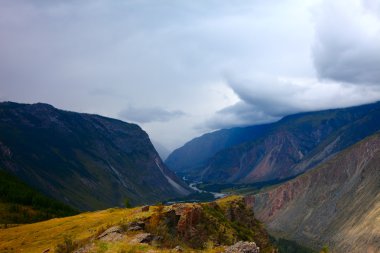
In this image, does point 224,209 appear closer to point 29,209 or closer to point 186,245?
point 186,245

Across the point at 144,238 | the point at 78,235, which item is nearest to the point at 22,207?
the point at 78,235

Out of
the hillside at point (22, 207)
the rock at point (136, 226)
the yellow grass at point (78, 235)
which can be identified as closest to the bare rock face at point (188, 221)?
the yellow grass at point (78, 235)

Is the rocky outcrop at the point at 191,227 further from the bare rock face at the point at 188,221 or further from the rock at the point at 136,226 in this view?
the rock at the point at 136,226

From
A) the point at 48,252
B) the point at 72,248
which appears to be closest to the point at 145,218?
the point at 72,248

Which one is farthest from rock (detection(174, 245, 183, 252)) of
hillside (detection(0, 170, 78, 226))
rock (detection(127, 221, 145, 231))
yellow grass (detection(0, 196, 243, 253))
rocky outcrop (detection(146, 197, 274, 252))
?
hillside (detection(0, 170, 78, 226))

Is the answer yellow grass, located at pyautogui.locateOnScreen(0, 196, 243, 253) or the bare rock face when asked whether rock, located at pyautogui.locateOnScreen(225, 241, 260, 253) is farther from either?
the bare rock face

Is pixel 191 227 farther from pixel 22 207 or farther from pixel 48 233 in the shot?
pixel 22 207

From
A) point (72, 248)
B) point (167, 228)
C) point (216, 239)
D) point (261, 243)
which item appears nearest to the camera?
point (72, 248)

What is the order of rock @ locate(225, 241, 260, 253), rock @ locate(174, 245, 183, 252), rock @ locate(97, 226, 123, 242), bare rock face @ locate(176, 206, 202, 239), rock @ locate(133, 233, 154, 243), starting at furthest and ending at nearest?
bare rock face @ locate(176, 206, 202, 239), rock @ locate(97, 226, 123, 242), rock @ locate(133, 233, 154, 243), rock @ locate(174, 245, 183, 252), rock @ locate(225, 241, 260, 253)

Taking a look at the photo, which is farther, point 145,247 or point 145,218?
point 145,218
